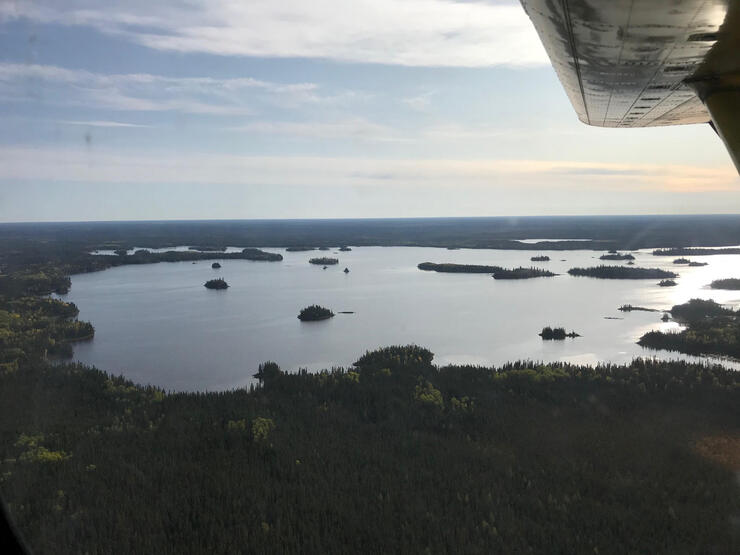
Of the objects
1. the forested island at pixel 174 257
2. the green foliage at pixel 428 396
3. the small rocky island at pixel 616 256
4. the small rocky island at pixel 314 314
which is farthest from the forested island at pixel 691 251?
the green foliage at pixel 428 396

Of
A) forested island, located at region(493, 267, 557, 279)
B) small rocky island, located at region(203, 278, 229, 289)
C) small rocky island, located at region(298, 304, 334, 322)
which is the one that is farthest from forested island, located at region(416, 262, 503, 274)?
small rocky island, located at region(298, 304, 334, 322)

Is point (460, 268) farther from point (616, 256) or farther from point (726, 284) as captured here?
point (726, 284)

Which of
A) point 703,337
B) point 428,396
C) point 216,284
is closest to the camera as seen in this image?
point 428,396

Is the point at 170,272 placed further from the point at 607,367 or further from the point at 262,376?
the point at 607,367

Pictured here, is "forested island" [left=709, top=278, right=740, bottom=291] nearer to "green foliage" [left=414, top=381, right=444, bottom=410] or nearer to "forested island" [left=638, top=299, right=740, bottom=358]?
"forested island" [left=638, top=299, right=740, bottom=358]

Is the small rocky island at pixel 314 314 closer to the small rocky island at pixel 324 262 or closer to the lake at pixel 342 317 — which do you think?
the lake at pixel 342 317

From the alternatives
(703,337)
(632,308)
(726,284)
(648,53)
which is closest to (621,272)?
(726,284)
